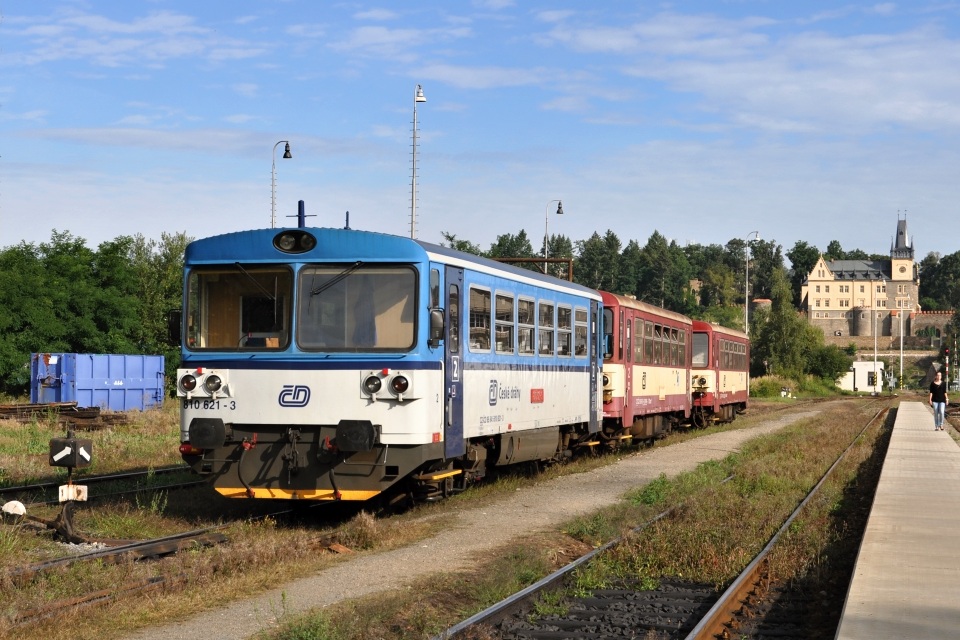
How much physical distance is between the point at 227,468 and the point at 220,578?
8.91 feet

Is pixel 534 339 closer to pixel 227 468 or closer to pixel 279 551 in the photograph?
pixel 227 468

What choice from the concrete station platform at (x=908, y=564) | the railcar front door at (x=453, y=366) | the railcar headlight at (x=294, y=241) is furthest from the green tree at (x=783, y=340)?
the railcar headlight at (x=294, y=241)

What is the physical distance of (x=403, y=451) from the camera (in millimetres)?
11461

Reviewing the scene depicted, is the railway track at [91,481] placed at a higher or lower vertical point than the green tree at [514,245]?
lower

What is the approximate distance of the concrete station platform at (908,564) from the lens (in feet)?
24.2

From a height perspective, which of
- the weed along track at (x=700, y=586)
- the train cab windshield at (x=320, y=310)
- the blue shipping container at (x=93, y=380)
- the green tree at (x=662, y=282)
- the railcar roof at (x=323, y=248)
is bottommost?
the weed along track at (x=700, y=586)

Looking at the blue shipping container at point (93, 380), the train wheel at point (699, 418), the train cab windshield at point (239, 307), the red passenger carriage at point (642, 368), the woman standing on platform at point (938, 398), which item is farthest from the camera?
the blue shipping container at point (93, 380)

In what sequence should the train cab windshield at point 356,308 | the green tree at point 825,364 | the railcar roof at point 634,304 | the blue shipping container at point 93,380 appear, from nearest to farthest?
the train cab windshield at point 356,308
the railcar roof at point 634,304
the blue shipping container at point 93,380
the green tree at point 825,364

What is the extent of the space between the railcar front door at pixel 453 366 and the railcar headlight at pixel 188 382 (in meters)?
2.52

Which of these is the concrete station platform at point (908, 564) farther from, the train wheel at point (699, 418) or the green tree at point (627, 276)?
the green tree at point (627, 276)

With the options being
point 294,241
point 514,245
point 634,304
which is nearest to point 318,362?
point 294,241

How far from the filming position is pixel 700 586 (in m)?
9.48

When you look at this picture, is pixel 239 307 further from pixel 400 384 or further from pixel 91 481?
pixel 91 481

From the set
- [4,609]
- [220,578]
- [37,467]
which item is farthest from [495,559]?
[37,467]
